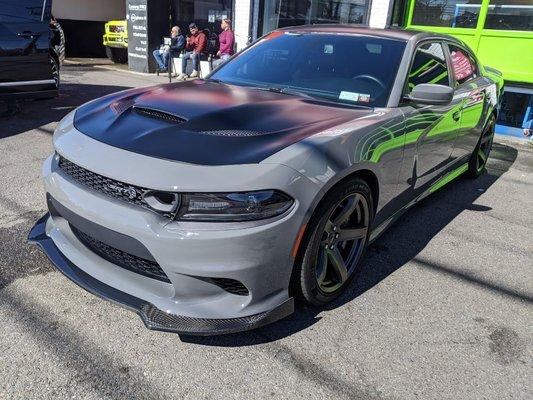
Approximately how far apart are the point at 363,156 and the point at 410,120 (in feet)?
2.35

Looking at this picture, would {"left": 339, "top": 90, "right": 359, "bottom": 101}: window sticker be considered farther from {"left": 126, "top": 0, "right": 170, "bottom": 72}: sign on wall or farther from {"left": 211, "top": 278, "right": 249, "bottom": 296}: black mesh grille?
{"left": 126, "top": 0, "right": 170, "bottom": 72}: sign on wall

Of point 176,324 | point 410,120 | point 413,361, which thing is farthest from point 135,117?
point 413,361

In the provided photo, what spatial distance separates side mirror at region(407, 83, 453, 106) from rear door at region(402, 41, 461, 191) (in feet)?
0.32

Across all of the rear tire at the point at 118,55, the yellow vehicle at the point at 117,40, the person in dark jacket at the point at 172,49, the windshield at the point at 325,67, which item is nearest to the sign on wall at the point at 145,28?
the person in dark jacket at the point at 172,49

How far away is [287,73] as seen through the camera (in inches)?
139

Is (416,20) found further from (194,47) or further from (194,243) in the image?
(194,243)

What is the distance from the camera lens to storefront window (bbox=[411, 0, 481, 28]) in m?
8.38

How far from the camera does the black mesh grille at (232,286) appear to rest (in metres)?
2.15

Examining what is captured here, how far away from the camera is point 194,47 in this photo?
12180mm

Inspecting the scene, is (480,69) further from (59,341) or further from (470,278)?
(59,341)


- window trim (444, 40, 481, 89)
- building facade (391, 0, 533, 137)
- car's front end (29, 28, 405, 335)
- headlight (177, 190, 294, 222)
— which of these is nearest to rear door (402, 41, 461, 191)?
window trim (444, 40, 481, 89)

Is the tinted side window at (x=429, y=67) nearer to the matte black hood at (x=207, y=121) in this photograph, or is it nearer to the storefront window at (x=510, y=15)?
the matte black hood at (x=207, y=121)

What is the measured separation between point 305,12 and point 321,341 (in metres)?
10.2

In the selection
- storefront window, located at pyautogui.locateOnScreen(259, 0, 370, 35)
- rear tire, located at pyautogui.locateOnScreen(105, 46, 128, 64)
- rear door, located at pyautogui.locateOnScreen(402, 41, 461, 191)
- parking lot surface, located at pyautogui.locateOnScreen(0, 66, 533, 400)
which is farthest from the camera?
rear tire, located at pyautogui.locateOnScreen(105, 46, 128, 64)
